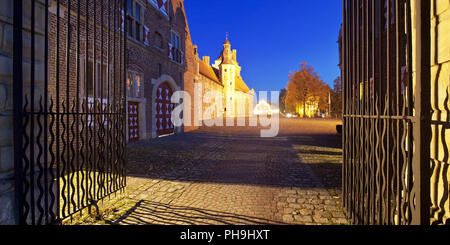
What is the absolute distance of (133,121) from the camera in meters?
11.6

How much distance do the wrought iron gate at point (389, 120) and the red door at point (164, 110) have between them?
11.7m

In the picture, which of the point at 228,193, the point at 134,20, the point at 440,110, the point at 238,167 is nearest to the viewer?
the point at 440,110

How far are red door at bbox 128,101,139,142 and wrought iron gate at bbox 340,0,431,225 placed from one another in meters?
9.99

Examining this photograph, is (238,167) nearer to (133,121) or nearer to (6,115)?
(6,115)

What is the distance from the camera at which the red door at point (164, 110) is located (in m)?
13.7

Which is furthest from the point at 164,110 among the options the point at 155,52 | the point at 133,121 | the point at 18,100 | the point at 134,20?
the point at 18,100

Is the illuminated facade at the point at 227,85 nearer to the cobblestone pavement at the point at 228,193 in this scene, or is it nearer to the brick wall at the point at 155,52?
the brick wall at the point at 155,52

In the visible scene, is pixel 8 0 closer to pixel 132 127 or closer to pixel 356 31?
pixel 356 31

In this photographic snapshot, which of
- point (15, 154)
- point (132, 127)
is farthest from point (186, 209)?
point (132, 127)

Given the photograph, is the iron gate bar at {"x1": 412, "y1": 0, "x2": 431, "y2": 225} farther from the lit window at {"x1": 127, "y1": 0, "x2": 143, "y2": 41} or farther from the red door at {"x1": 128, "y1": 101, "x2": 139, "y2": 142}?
the lit window at {"x1": 127, "y1": 0, "x2": 143, "y2": 41}

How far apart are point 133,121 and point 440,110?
37.7 ft

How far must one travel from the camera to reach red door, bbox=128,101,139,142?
1129cm

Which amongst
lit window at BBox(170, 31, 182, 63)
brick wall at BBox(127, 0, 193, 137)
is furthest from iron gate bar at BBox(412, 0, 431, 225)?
lit window at BBox(170, 31, 182, 63)

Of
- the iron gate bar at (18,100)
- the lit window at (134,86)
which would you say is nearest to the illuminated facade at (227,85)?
the lit window at (134,86)
